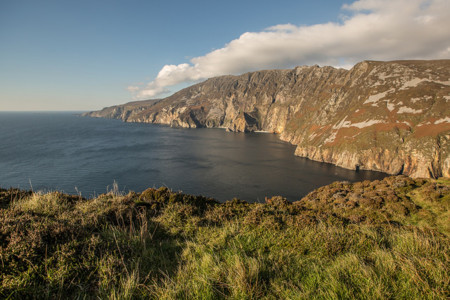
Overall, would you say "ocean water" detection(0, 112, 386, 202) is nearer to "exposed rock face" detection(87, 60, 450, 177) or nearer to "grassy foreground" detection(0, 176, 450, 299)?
"exposed rock face" detection(87, 60, 450, 177)

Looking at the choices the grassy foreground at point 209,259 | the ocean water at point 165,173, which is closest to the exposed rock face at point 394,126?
the ocean water at point 165,173

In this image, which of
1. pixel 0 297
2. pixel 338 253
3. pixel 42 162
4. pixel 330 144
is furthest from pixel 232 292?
pixel 330 144

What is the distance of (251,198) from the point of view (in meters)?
66.1

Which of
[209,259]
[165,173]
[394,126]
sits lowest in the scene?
[165,173]

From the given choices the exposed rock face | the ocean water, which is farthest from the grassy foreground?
the exposed rock face

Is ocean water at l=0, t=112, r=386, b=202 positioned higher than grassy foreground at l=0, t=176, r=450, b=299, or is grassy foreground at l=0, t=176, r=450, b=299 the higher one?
grassy foreground at l=0, t=176, r=450, b=299

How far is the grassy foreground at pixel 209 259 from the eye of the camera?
390 centimetres

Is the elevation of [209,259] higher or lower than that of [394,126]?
lower

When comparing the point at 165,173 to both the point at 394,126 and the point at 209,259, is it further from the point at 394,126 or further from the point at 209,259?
the point at 394,126

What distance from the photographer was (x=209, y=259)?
17.0ft

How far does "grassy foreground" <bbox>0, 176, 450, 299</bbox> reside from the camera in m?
3.90

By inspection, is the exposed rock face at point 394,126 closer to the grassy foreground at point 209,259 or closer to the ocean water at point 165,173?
the ocean water at point 165,173

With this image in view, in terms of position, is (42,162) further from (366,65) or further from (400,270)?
(366,65)

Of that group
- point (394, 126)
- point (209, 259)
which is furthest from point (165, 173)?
point (394, 126)
